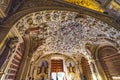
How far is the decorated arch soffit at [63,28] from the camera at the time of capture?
11.7 feet

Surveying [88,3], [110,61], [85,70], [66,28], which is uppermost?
[88,3]

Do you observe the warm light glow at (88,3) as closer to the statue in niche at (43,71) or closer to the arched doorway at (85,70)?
the arched doorway at (85,70)

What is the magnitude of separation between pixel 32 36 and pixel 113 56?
395 centimetres

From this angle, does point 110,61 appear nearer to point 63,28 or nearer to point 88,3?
point 63,28

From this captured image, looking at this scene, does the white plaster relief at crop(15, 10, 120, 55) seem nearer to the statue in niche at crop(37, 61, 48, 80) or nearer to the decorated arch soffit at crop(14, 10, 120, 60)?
the decorated arch soffit at crop(14, 10, 120, 60)

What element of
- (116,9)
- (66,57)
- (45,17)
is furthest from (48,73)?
(116,9)

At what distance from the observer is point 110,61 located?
205 inches

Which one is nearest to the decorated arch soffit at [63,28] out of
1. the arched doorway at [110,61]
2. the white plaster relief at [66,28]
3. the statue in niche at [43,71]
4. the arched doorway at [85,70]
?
the white plaster relief at [66,28]

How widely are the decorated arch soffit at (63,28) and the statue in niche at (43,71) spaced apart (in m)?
2.99

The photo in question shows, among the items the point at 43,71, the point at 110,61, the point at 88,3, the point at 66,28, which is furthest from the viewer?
the point at 43,71

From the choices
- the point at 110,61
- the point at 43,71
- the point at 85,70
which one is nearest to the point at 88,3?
the point at 110,61

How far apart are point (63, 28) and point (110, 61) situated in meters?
2.88

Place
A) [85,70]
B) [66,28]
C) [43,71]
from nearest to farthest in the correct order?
[66,28] < [85,70] < [43,71]

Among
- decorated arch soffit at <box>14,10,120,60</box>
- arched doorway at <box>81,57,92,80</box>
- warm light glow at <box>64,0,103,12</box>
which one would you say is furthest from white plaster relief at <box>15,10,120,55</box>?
arched doorway at <box>81,57,92,80</box>
